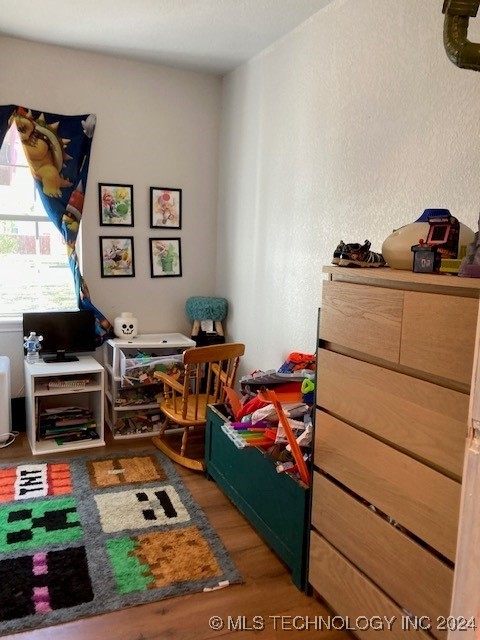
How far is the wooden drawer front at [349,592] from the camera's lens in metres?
1.69

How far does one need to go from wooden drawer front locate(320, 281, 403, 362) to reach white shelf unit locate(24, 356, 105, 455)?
202 centimetres

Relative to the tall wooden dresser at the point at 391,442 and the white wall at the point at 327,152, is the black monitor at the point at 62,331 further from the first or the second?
the tall wooden dresser at the point at 391,442

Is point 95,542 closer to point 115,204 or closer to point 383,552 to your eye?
point 383,552

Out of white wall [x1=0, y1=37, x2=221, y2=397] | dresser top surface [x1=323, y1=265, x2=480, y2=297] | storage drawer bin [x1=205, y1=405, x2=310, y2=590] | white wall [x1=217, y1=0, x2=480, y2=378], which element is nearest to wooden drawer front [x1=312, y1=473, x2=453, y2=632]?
storage drawer bin [x1=205, y1=405, x2=310, y2=590]

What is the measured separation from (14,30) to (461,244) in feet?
10.2

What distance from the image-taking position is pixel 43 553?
2363 millimetres

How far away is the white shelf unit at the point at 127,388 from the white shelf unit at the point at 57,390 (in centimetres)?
11

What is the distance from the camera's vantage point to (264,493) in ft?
8.11

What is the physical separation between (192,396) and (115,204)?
1.51 metres

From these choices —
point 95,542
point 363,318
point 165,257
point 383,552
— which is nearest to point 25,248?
point 165,257

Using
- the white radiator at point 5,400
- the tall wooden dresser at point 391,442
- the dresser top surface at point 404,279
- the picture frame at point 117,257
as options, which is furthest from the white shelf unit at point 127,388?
the dresser top surface at point 404,279

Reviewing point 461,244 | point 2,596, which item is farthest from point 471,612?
point 2,596

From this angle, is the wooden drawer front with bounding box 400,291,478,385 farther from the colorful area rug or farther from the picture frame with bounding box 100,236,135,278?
the picture frame with bounding box 100,236,135,278

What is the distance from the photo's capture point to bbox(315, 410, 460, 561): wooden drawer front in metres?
1.50
